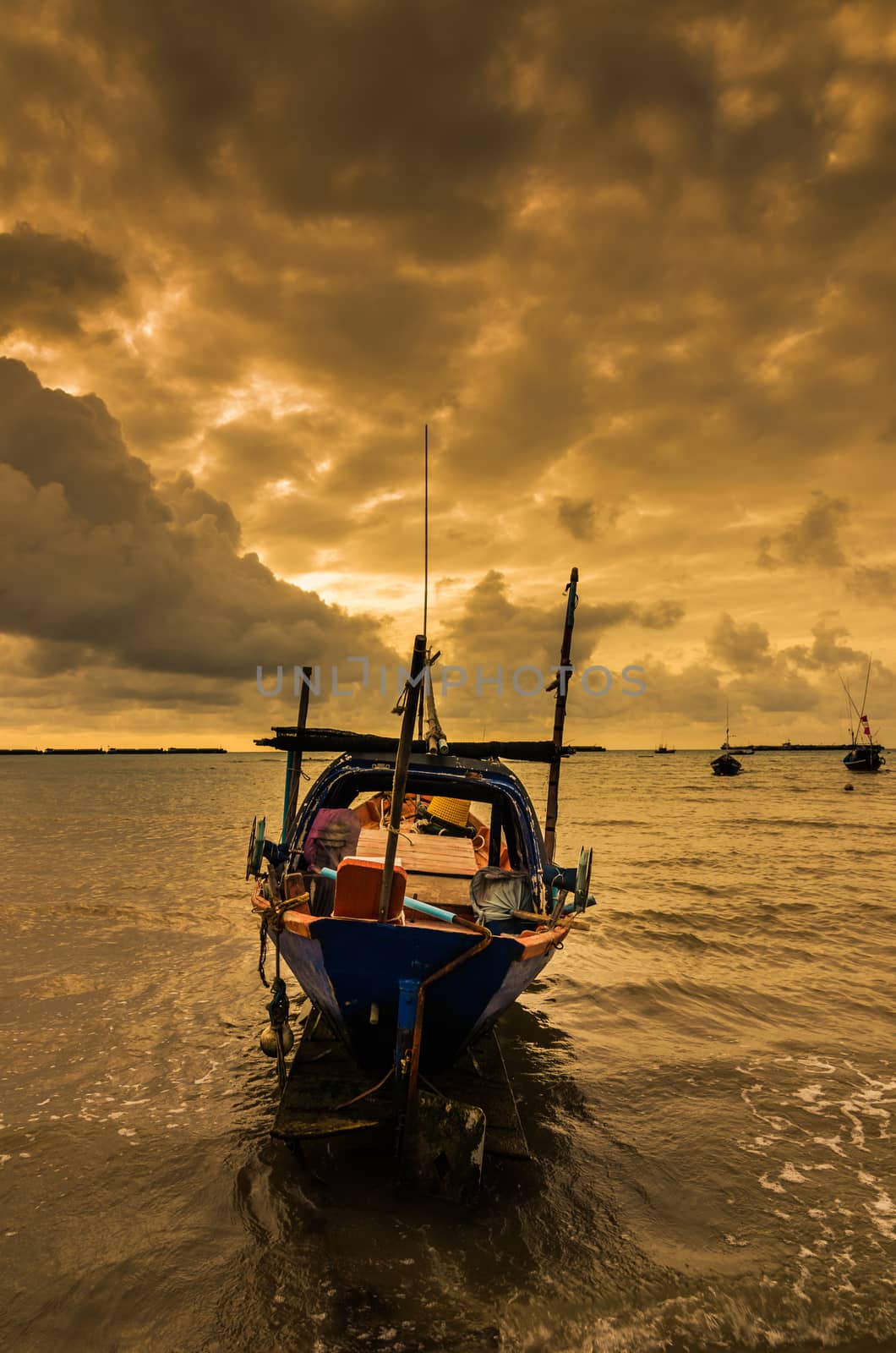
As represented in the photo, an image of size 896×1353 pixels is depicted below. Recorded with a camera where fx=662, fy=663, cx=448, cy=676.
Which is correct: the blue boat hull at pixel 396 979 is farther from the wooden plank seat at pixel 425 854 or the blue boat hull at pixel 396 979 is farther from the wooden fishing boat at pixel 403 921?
the wooden plank seat at pixel 425 854

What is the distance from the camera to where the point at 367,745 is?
8.77 m

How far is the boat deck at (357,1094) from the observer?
517 cm

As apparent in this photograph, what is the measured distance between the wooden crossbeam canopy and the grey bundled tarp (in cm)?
227

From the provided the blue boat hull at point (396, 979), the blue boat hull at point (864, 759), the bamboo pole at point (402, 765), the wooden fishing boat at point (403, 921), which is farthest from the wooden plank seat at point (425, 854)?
the blue boat hull at point (864, 759)

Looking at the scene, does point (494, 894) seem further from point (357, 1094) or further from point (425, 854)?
point (425, 854)

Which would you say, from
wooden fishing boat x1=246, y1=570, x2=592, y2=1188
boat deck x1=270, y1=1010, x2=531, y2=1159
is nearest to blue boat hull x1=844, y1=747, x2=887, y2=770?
wooden fishing boat x1=246, y1=570, x2=592, y2=1188

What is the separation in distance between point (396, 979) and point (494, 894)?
1.75 metres

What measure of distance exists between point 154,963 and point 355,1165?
7.01 m

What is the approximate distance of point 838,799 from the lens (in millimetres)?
48906

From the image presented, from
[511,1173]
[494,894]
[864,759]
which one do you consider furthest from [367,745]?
[864,759]

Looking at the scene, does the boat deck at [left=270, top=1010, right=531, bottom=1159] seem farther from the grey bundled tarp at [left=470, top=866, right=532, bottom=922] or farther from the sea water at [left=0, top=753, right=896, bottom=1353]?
the grey bundled tarp at [left=470, top=866, right=532, bottom=922]

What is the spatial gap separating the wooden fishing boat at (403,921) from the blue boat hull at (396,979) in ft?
0.04

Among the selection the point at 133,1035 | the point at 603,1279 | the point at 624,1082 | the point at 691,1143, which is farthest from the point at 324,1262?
the point at 133,1035

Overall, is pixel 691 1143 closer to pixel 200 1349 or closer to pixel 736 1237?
pixel 736 1237
